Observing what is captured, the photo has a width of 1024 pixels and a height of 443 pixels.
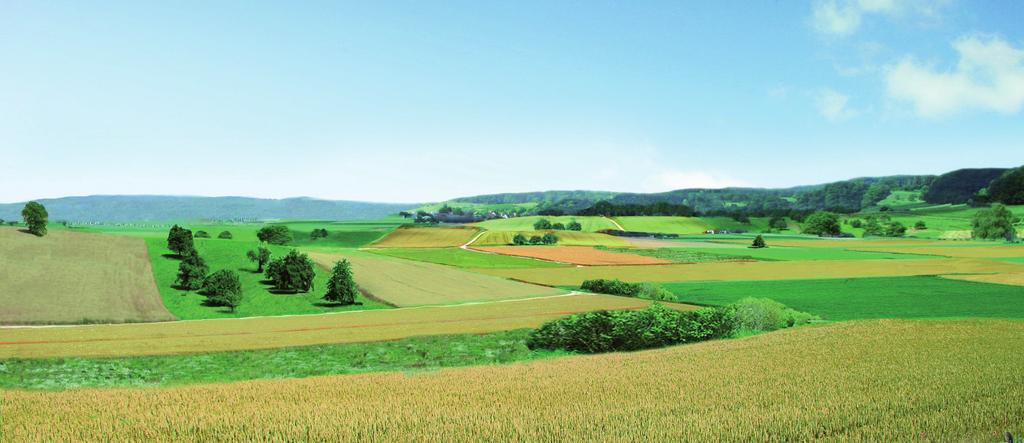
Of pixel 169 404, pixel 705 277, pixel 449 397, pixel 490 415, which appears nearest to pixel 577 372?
pixel 449 397

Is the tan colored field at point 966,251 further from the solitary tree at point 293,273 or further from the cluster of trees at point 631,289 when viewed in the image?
the solitary tree at point 293,273

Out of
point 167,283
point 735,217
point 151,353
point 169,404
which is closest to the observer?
point 169,404

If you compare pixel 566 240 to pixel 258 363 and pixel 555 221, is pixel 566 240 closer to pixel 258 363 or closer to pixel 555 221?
pixel 555 221

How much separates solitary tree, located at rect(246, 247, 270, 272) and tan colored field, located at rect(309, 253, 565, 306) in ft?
21.5

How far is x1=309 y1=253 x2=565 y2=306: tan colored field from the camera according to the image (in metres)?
59.0

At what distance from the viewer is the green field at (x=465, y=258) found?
89312 mm

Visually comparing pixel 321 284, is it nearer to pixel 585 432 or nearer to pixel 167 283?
pixel 167 283

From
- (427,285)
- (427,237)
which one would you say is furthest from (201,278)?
(427,237)

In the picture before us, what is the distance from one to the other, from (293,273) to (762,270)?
54388 millimetres

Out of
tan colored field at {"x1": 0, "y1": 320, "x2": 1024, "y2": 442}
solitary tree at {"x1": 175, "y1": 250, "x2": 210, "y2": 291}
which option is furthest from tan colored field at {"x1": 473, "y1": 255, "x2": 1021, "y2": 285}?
tan colored field at {"x1": 0, "y1": 320, "x2": 1024, "y2": 442}

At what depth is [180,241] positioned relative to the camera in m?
66.7

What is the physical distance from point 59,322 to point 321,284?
2114cm

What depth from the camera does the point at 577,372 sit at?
2102cm

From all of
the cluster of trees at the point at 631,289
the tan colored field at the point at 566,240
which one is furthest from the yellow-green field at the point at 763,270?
the tan colored field at the point at 566,240
